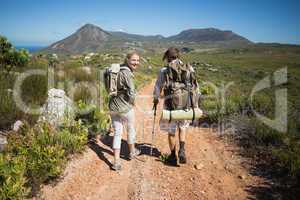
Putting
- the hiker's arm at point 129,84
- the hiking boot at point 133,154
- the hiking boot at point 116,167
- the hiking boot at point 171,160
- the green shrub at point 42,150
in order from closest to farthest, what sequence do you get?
the green shrub at point 42,150 < the hiker's arm at point 129,84 < the hiking boot at point 116,167 < the hiking boot at point 171,160 < the hiking boot at point 133,154

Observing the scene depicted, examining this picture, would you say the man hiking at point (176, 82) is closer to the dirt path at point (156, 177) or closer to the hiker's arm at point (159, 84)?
the hiker's arm at point (159, 84)

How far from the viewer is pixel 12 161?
10.3 ft

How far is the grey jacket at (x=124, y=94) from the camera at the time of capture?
4.11 meters

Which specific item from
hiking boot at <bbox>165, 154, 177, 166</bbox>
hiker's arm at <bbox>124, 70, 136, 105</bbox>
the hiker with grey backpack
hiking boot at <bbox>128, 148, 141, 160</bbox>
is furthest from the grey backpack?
hiking boot at <bbox>165, 154, 177, 166</bbox>

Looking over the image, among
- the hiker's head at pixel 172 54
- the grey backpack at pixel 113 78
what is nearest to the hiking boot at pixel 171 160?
the grey backpack at pixel 113 78

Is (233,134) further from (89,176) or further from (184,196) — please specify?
(89,176)

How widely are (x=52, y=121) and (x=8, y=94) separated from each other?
1.38 metres

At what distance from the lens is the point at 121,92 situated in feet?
14.0

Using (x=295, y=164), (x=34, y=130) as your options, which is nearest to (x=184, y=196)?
(x=295, y=164)

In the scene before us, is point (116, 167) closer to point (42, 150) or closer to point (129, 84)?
point (42, 150)

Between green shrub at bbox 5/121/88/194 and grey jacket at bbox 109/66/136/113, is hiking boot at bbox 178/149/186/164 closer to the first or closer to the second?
grey jacket at bbox 109/66/136/113

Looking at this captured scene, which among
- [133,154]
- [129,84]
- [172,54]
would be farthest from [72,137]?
[172,54]

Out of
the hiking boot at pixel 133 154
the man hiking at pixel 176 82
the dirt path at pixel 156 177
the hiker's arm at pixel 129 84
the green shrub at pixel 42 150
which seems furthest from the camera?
the hiking boot at pixel 133 154

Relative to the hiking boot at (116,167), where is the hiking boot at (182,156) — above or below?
above
